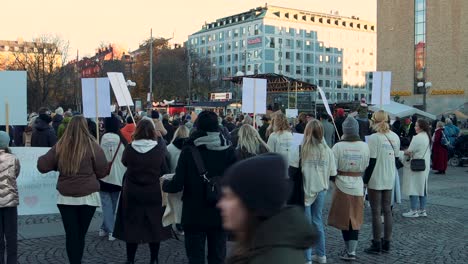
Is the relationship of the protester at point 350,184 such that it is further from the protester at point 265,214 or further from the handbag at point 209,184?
the protester at point 265,214

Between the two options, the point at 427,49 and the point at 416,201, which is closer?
the point at 416,201

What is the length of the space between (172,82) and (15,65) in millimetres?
23096

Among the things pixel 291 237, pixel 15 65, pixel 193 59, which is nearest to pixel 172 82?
pixel 193 59

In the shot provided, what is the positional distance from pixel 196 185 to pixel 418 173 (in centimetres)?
646

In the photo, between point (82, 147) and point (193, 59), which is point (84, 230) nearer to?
point (82, 147)

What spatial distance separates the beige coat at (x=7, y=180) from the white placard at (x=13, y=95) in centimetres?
216

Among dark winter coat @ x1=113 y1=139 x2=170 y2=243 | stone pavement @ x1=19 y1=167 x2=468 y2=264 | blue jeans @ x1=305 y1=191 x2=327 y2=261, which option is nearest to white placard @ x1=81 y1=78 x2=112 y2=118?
stone pavement @ x1=19 y1=167 x2=468 y2=264

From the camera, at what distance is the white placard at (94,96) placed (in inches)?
353

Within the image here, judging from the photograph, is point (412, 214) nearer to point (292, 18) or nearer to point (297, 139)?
point (297, 139)

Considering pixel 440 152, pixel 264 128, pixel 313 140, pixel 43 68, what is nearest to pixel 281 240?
pixel 313 140

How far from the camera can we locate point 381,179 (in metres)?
7.42

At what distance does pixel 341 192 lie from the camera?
7.03 meters

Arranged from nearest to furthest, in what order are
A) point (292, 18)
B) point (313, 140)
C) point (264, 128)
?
point (313, 140) < point (264, 128) < point (292, 18)

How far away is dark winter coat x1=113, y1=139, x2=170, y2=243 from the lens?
614 cm
